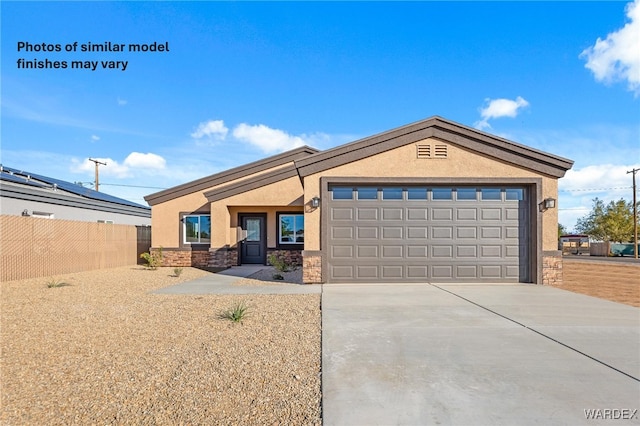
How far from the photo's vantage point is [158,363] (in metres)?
4.16

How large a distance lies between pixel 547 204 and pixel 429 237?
3651mm

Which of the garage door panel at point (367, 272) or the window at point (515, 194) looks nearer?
the garage door panel at point (367, 272)

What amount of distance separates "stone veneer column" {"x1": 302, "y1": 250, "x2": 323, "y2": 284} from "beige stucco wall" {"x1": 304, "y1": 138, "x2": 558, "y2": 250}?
7.4 inches

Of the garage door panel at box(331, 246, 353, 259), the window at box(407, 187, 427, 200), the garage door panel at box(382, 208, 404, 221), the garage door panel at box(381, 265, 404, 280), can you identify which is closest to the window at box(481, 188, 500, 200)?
the window at box(407, 187, 427, 200)

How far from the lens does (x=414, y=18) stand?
12.2 m

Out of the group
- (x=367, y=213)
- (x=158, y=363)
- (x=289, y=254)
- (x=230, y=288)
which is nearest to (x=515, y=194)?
(x=367, y=213)

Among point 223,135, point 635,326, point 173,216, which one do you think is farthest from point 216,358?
point 223,135

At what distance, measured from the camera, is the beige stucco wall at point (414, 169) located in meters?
10.5

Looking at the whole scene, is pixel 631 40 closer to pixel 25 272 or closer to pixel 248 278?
pixel 248 278

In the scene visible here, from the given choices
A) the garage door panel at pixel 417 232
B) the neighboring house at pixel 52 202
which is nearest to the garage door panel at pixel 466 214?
the garage door panel at pixel 417 232

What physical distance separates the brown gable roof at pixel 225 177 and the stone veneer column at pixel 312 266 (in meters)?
8.31

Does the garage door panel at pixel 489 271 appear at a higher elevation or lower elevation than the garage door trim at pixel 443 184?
lower

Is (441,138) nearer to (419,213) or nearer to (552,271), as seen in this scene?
(419,213)

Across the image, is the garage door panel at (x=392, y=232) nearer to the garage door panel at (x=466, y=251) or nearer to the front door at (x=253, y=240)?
the garage door panel at (x=466, y=251)
